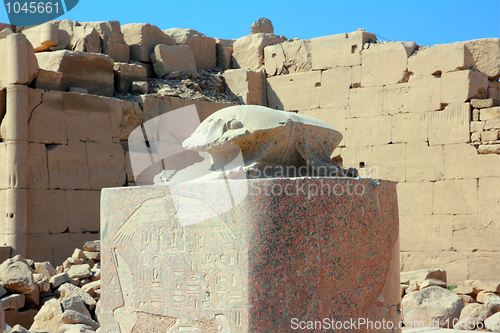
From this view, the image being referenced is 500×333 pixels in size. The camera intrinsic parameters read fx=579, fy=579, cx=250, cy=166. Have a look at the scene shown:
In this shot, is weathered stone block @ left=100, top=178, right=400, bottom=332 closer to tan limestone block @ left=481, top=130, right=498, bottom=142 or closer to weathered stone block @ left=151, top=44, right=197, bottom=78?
tan limestone block @ left=481, top=130, right=498, bottom=142

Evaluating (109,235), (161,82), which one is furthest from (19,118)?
(109,235)

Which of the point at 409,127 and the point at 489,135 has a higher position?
the point at 409,127

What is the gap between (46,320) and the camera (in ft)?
17.7

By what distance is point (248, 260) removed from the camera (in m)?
2.95

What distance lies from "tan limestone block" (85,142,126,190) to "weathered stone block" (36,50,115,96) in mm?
956

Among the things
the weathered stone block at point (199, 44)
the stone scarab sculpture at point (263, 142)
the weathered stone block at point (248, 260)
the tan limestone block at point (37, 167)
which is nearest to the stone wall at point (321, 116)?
the tan limestone block at point (37, 167)

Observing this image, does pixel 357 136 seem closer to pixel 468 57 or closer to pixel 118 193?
pixel 468 57

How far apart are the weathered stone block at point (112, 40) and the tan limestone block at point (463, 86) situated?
17.1 feet

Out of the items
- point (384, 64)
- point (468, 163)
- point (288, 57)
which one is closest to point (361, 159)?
point (384, 64)

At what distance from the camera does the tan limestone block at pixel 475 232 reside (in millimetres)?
8133

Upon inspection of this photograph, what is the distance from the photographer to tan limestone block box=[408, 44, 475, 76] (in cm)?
857

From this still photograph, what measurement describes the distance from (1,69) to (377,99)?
563 centimetres

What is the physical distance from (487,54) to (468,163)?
1.70 m
